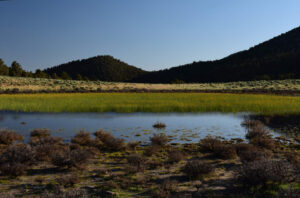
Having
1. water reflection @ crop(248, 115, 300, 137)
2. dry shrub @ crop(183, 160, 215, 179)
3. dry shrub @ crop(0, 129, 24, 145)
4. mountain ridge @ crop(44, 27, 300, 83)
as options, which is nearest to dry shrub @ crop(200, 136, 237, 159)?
dry shrub @ crop(183, 160, 215, 179)

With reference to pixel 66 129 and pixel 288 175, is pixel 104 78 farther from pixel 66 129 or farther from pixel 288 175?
pixel 288 175

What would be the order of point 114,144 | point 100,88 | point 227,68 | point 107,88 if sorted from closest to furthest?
point 114,144 → point 100,88 → point 107,88 → point 227,68

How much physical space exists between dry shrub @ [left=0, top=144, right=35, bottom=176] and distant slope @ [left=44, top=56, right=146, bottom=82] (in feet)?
542

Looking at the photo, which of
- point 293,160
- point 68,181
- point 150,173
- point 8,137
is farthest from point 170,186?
point 8,137

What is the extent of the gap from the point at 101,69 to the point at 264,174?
17897 cm

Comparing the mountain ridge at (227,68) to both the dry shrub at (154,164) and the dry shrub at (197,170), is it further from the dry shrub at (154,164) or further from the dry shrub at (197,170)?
the dry shrub at (197,170)

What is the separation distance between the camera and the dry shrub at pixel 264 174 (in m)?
6.81

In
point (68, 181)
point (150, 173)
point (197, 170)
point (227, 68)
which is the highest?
point (227, 68)

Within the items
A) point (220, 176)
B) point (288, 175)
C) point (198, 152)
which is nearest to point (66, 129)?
point (198, 152)

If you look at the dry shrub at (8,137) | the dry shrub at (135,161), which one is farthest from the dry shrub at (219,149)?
the dry shrub at (8,137)

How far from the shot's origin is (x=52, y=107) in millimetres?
27250

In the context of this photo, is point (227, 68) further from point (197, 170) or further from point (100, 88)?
point (197, 170)

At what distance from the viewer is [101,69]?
180250 mm

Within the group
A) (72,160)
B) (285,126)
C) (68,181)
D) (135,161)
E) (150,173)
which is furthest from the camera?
(285,126)
